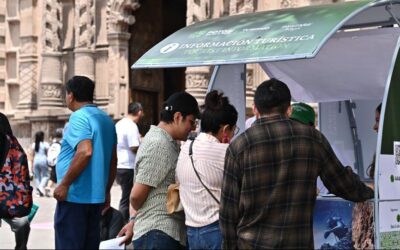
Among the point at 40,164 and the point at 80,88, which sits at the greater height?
the point at 80,88

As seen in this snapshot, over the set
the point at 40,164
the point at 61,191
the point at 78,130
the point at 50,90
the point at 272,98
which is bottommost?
the point at 40,164

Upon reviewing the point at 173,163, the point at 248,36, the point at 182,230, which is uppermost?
the point at 248,36

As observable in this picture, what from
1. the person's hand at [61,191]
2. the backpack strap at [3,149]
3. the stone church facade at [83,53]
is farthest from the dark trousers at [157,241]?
the stone church facade at [83,53]

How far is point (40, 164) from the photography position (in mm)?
20859

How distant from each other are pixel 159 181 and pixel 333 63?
2593mm

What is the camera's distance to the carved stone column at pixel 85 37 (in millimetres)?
22484

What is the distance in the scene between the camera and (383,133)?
19.6 feet

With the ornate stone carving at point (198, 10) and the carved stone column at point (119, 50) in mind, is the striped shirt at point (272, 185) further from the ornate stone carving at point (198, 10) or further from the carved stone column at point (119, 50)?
the carved stone column at point (119, 50)

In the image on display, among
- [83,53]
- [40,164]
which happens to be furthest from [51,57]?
[40,164]

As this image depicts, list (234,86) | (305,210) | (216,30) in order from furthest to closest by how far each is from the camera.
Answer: (234,86)
(216,30)
(305,210)

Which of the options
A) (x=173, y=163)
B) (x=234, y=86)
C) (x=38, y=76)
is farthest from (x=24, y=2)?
(x=173, y=163)

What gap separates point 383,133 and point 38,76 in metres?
19.0

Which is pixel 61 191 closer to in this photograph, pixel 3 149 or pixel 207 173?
pixel 3 149

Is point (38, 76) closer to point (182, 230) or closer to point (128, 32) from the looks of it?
point (128, 32)
